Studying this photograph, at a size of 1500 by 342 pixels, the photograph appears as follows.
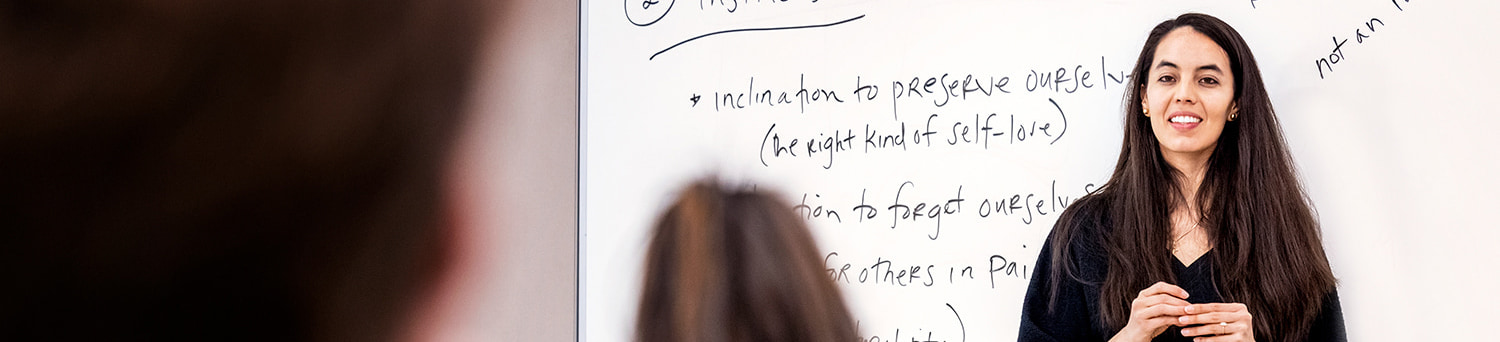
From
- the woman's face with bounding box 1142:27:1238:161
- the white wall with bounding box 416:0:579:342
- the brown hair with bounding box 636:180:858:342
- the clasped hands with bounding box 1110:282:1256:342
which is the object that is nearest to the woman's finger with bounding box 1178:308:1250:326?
the clasped hands with bounding box 1110:282:1256:342

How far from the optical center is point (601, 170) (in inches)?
52.9

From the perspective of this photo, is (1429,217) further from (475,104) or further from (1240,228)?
(475,104)

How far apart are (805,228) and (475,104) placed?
38 centimetres

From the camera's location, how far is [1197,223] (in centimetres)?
102

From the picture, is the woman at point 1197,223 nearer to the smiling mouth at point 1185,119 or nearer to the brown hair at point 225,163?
the smiling mouth at point 1185,119

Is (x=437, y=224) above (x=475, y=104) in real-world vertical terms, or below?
below

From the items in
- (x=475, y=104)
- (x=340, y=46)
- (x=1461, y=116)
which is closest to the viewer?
(x=1461, y=116)

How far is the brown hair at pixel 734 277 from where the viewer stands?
121 centimetres

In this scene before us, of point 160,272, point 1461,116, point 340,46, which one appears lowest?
point 160,272

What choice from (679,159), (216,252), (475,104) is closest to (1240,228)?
(679,159)

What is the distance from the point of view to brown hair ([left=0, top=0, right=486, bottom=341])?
987 millimetres

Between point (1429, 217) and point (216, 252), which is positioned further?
point (216, 252)

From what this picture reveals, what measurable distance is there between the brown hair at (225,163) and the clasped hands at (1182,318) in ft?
2.24

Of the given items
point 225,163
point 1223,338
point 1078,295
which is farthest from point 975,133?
point 225,163
